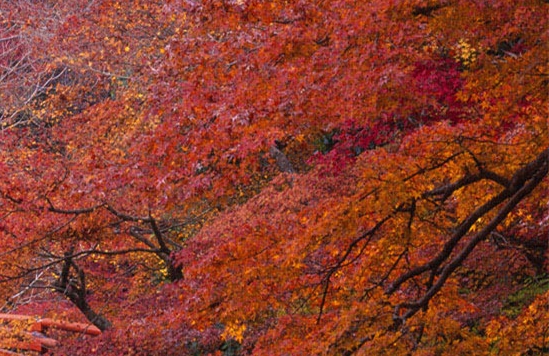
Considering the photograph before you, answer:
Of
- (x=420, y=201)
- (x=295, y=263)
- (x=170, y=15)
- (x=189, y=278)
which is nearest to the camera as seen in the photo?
(x=420, y=201)

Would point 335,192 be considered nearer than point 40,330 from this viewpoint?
Yes

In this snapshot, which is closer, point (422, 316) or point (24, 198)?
point (422, 316)

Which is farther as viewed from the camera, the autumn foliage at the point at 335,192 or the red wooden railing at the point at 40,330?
the red wooden railing at the point at 40,330

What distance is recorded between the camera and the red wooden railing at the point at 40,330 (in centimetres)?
1164

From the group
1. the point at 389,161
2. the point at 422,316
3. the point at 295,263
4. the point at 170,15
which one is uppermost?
the point at 170,15

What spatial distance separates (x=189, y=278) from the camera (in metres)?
9.76

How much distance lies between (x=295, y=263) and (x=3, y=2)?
67.5 ft

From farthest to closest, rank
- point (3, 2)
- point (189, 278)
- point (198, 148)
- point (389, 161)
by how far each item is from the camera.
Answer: point (3, 2) < point (189, 278) < point (198, 148) < point (389, 161)

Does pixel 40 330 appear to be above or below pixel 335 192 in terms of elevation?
below

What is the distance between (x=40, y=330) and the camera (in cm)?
1228

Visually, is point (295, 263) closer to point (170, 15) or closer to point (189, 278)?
point (189, 278)

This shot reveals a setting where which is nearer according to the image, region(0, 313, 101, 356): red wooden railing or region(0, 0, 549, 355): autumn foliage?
region(0, 0, 549, 355): autumn foliage

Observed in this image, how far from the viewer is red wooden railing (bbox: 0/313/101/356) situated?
1164 cm

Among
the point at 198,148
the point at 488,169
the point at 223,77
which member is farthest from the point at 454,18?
the point at 198,148
